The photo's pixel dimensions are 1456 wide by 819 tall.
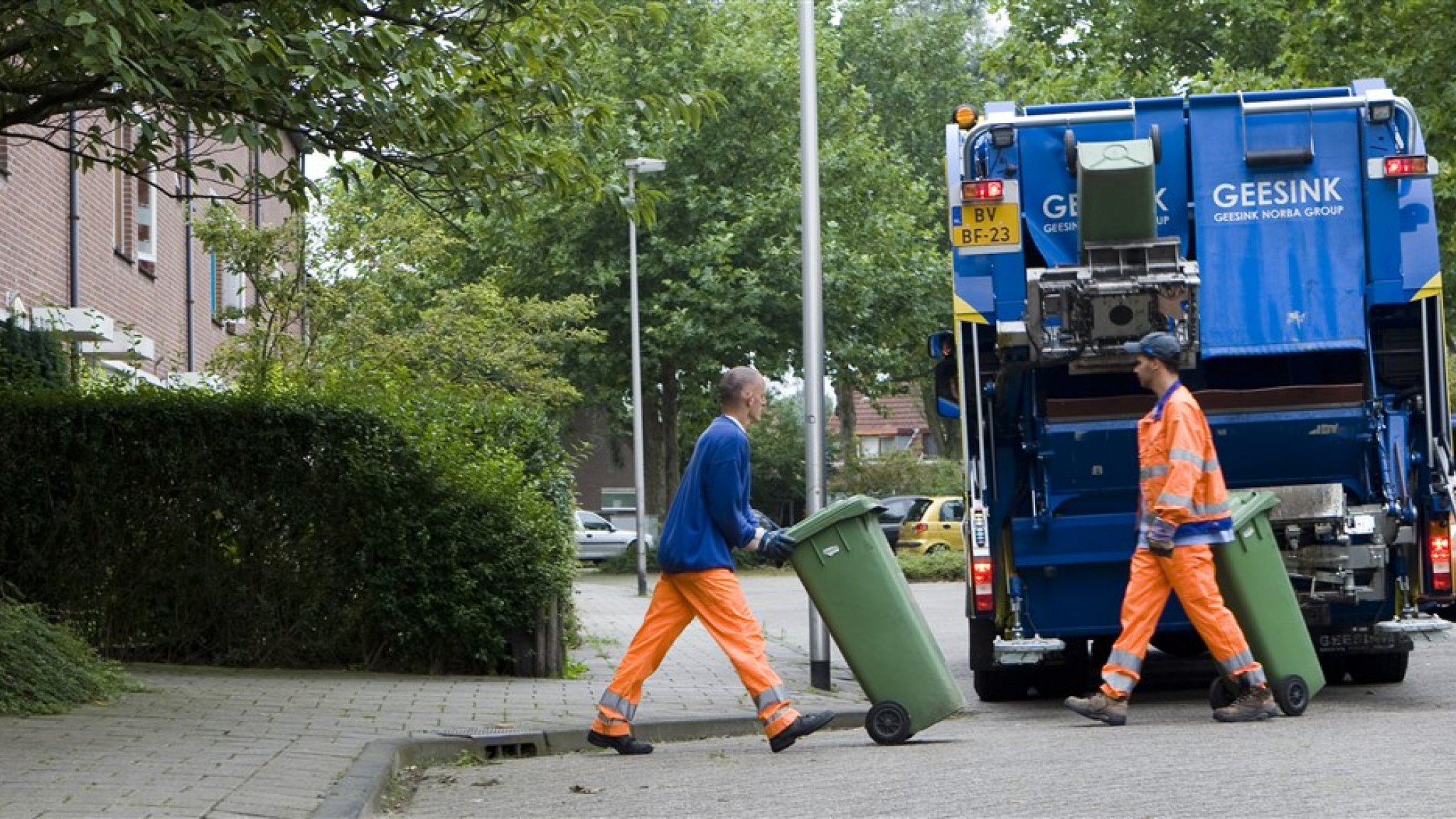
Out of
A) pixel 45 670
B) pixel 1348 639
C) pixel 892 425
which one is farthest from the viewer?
pixel 892 425

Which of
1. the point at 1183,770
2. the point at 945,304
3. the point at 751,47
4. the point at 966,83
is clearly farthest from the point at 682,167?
the point at 1183,770

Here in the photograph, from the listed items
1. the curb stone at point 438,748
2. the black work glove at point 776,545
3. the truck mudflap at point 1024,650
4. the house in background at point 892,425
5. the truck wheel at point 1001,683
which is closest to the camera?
the curb stone at point 438,748

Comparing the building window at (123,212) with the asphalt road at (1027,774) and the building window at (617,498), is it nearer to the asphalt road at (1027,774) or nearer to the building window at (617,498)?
the asphalt road at (1027,774)

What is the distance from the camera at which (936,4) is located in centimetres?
6650

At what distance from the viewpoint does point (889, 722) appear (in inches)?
367

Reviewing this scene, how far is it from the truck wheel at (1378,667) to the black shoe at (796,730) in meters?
4.47

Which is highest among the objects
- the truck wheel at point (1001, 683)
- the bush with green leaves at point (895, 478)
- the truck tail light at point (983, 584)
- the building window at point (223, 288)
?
the building window at point (223, 288)

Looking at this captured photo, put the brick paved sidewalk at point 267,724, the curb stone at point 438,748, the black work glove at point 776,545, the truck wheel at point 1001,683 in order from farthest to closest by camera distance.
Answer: the truck wheel at point 1001,683 → the black work glove at point 776,545 → the curb stone at point 438,748 → the brick paved sidewalk at point 267,724

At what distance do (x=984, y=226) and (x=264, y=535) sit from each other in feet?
16.3

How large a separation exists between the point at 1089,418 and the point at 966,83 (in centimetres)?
Answer: 5055

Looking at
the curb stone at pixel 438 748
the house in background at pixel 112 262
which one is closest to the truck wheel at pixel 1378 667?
the curb stone at pixel 438 748

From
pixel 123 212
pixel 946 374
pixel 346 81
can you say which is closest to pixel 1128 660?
pixel 946 374

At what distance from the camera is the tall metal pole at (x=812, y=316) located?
1291 centimetres

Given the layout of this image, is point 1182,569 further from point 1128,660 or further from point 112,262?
point 112,262
